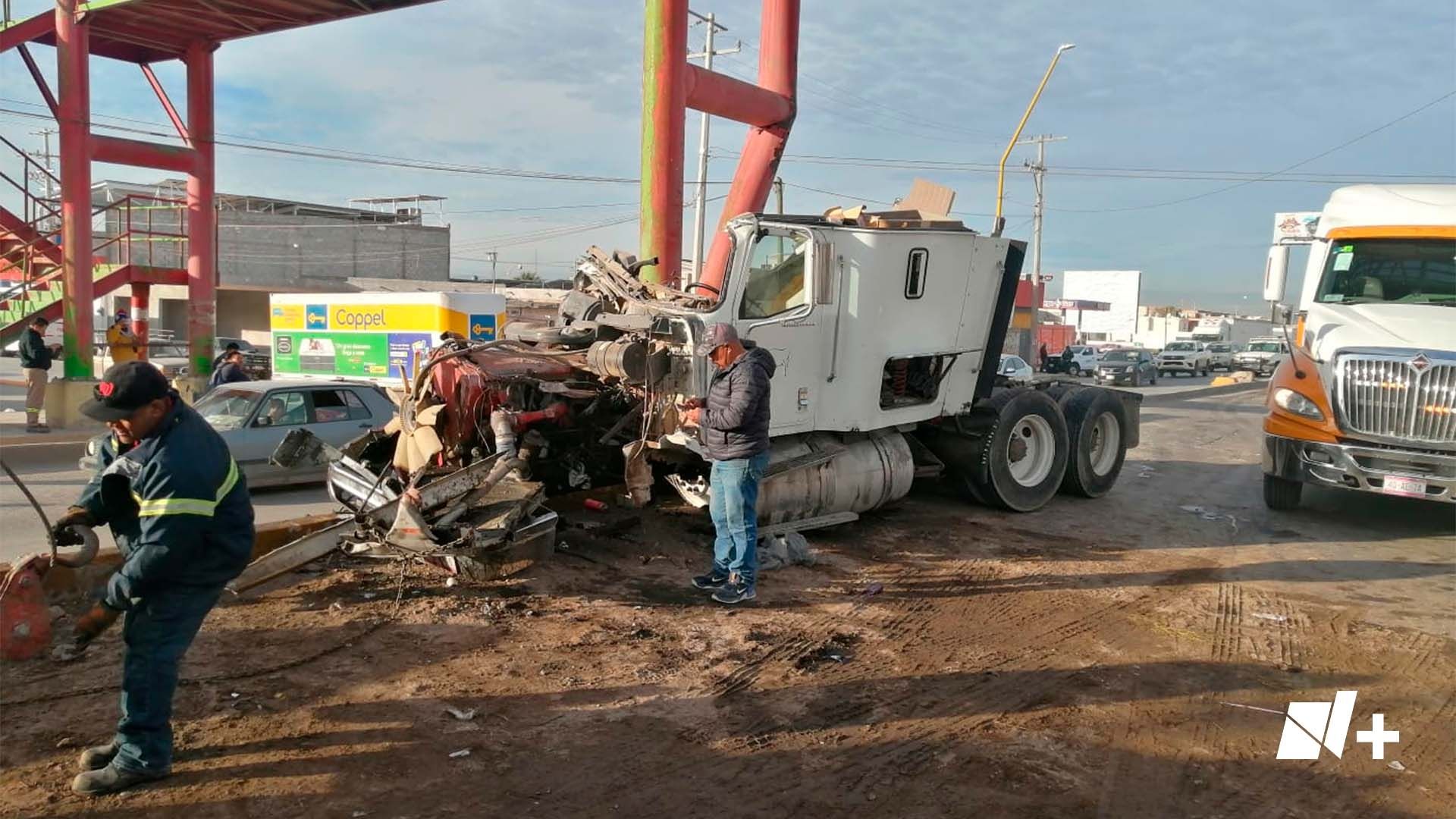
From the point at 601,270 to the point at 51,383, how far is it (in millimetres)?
12742

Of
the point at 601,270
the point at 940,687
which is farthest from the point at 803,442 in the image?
the point at 940,687

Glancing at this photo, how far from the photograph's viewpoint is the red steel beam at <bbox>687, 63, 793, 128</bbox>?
1394 centimetres

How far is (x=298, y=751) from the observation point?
3.95 metres

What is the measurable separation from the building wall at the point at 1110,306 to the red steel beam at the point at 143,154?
7573cm

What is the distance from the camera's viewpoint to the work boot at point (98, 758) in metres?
3.69

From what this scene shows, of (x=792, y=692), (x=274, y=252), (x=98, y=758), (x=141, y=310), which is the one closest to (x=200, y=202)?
(x=141, y=310)

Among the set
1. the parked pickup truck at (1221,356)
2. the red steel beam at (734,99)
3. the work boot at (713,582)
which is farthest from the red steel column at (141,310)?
the parked pickup truck at (1221,356)

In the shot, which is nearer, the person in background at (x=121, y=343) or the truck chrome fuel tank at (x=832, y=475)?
the truck chrome fuel tank at (x=832, y=475)

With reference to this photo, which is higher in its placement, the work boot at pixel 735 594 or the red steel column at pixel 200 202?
the red steel column at pixel 200 202

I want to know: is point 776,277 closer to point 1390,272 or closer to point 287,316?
point 1390,272

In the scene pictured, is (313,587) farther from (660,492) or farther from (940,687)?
(940,687)

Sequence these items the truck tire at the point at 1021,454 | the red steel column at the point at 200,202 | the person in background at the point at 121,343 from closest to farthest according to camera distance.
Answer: the truck tire at the point at 1021,454 < the person in background at the point at 121,343 < the red steel column at the point at 200,202

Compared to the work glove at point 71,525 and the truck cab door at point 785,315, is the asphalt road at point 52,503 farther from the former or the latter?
the truck cab door at point 785,315

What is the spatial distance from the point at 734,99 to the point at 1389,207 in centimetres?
859
